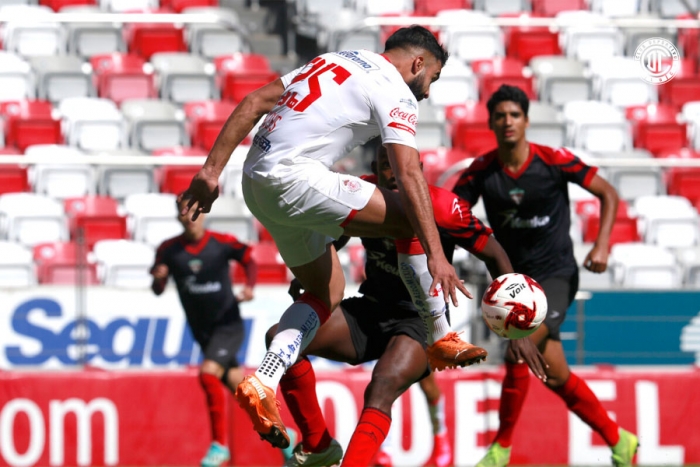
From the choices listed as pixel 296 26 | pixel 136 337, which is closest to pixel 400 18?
pixel 296 26

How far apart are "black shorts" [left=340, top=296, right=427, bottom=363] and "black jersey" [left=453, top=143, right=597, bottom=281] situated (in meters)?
1.36

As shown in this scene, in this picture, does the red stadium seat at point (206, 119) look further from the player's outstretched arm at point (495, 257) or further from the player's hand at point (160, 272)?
the player's outstretched arm at point (495, 257)

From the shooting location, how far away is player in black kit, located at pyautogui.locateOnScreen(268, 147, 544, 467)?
232 inches

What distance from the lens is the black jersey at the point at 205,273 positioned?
32.2 feet

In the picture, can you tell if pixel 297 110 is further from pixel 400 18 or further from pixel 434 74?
pixel 400 18

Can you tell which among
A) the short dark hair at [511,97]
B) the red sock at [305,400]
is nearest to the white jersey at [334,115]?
the red sock at [305,400]

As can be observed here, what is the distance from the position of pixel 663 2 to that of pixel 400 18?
4.12 m

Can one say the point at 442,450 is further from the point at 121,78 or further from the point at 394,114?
the point at 121,78

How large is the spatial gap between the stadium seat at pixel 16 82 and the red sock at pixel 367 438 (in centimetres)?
873

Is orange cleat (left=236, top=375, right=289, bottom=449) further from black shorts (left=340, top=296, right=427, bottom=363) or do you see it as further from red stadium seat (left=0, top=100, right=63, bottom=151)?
red stadium seat (left=0, top=100, right=63, bottom=151)

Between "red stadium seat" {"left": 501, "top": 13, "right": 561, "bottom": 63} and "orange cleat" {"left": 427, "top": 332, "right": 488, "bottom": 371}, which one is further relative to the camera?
"red stadium seat" {"left": 501, "top": 13, "right": 561, "bottom": 63}

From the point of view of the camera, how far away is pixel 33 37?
46.0ft

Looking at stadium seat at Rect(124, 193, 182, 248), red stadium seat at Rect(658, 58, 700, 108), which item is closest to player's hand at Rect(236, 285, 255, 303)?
stadium seat at Rect(124, 193, 182, 248)

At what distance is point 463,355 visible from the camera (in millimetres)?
5543
